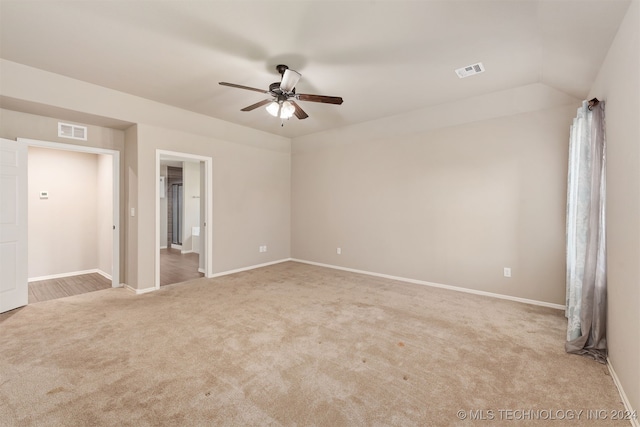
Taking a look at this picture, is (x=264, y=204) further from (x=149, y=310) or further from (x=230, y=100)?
(x=149, y=310)

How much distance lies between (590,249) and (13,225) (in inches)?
246

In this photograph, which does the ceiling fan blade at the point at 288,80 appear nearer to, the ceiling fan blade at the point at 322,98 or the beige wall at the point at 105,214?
the ceiling fan blade at the point at 322,98

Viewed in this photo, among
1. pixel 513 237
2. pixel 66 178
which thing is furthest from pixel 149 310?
pixel 513 237

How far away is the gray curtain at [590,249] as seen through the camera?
7.91 ft

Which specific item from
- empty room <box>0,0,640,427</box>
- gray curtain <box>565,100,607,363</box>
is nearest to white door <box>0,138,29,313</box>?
empty room <box>0,0,640,427</box>

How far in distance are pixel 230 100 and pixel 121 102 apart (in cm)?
147

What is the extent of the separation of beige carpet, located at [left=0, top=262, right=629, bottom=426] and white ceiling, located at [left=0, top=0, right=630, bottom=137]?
2.72 metres

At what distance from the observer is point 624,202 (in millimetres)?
1950

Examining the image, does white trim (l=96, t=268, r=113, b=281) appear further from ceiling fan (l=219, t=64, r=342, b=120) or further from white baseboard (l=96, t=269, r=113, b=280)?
ceiling fan (l=219, t=64, r=342, b=120)

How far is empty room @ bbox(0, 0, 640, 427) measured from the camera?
1978mm

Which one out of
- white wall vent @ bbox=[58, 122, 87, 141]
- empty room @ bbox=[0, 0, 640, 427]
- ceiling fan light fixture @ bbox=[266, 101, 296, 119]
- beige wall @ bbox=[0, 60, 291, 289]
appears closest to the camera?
empty room @ bbox=[0, 0, 640, 427]

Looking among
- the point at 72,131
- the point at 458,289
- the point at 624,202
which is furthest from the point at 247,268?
the point at 624,202

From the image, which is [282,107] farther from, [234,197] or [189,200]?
[189,200]

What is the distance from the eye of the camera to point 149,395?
1952 millimetres
